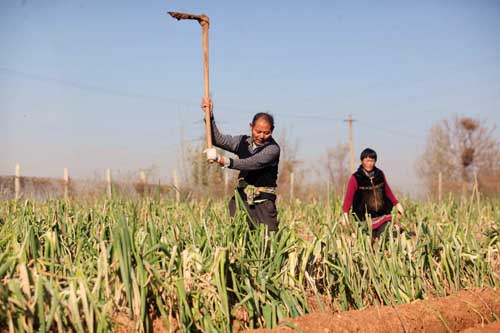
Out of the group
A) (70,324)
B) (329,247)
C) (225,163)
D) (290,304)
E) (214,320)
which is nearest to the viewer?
(70,324)

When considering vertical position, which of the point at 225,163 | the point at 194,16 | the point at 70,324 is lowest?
the point at 70,324

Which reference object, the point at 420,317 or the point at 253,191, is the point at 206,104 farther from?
the point at 420,317

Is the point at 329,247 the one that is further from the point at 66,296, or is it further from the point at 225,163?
the point at 66,296

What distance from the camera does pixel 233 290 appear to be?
10.9 feet

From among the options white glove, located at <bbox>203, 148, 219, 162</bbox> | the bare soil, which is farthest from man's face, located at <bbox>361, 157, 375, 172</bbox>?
white glove, located at <bbox>203, 148, 219, 162</bbox>

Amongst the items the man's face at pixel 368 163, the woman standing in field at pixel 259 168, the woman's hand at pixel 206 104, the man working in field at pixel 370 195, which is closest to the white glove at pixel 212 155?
the woman standing in field at pixel 259 168

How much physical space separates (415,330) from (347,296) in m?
0.52

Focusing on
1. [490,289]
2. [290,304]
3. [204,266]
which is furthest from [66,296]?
[490,289]

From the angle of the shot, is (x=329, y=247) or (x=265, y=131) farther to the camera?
(x=265, y=131)

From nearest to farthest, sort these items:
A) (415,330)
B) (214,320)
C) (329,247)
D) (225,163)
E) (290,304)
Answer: (214,320)
(290,304)
(415,330)
(329,247)
(225,163)

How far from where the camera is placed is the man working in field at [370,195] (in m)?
6.84

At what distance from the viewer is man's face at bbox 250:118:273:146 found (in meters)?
4.80

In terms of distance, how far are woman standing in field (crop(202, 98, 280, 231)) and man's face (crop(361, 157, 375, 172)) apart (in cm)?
217

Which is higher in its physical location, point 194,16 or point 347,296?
point 194,16
